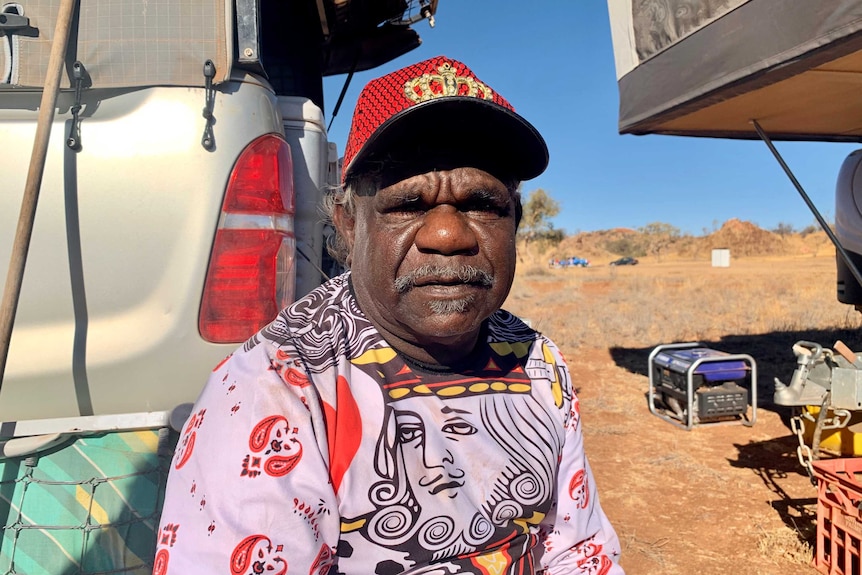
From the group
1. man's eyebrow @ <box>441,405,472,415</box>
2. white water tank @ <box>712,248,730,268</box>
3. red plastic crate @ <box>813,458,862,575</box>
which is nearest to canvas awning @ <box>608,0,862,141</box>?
red plastic crate @ <box>813,458,862,575</box>

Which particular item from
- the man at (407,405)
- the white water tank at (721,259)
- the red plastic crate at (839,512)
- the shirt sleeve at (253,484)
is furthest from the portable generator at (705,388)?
the white water tank at (721,259)

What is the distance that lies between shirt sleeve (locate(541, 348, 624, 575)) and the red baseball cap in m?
0.68

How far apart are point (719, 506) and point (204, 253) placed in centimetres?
356

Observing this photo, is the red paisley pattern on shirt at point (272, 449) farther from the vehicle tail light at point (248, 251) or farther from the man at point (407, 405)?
the vehicle tail light at point (248, 251)

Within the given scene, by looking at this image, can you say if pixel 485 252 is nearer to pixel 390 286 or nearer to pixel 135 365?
pixel 390 286

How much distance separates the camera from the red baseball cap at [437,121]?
1115 millimetres

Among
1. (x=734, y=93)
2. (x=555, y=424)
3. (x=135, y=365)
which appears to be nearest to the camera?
(x=555, y=424)

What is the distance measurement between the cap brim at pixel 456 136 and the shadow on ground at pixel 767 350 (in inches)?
213

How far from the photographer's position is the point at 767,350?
771cm

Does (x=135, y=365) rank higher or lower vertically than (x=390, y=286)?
lower

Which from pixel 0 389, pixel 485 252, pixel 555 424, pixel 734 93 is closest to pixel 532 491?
pixel 555 424

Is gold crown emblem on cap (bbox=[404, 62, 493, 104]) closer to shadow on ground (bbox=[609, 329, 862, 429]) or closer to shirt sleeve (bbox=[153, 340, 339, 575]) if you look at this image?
shirt sleeve (bbox=[153, 340, 339, 575])

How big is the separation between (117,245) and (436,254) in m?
0.81

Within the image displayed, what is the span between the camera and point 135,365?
Result: 1387 mm
